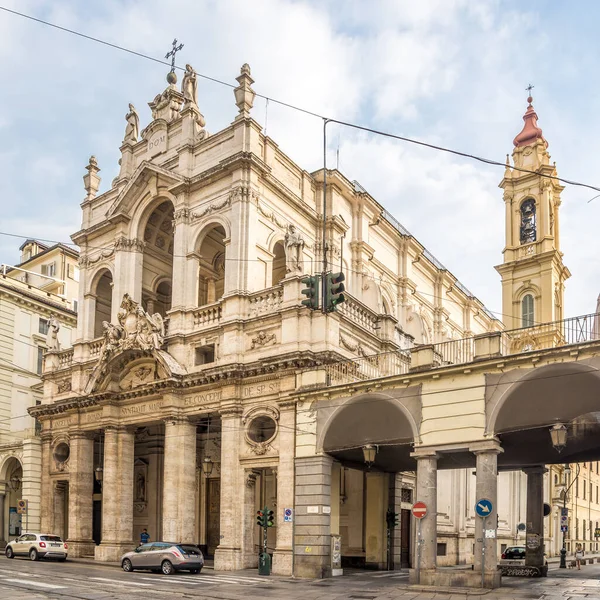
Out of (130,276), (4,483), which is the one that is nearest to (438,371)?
(130,276)

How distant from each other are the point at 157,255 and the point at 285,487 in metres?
17.1

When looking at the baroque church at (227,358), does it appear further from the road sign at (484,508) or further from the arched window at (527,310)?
the arched window at (527,310)

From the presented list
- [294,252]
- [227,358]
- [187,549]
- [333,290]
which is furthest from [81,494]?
[333,290]

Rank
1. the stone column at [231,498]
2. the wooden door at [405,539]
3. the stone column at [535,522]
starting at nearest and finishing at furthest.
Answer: the stone column at [535,522] → the stone column at [231,498] → the wooden door at [405,539]

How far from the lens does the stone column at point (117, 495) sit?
1371 inches

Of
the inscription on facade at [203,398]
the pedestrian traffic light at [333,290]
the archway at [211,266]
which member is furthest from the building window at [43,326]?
the pedestrian traffic light at [333,290]

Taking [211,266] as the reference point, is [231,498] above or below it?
below

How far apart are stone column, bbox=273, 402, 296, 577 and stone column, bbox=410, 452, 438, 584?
597 cm

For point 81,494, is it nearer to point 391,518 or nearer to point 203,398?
point 203,398

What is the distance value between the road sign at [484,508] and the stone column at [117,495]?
65.1ft

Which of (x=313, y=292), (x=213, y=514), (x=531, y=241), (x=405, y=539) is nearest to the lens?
(x=313, y=292)

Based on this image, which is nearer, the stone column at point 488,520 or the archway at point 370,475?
the stone column at point 488,520

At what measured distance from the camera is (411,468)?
31094 millimetres

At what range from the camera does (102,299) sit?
4219 cm
